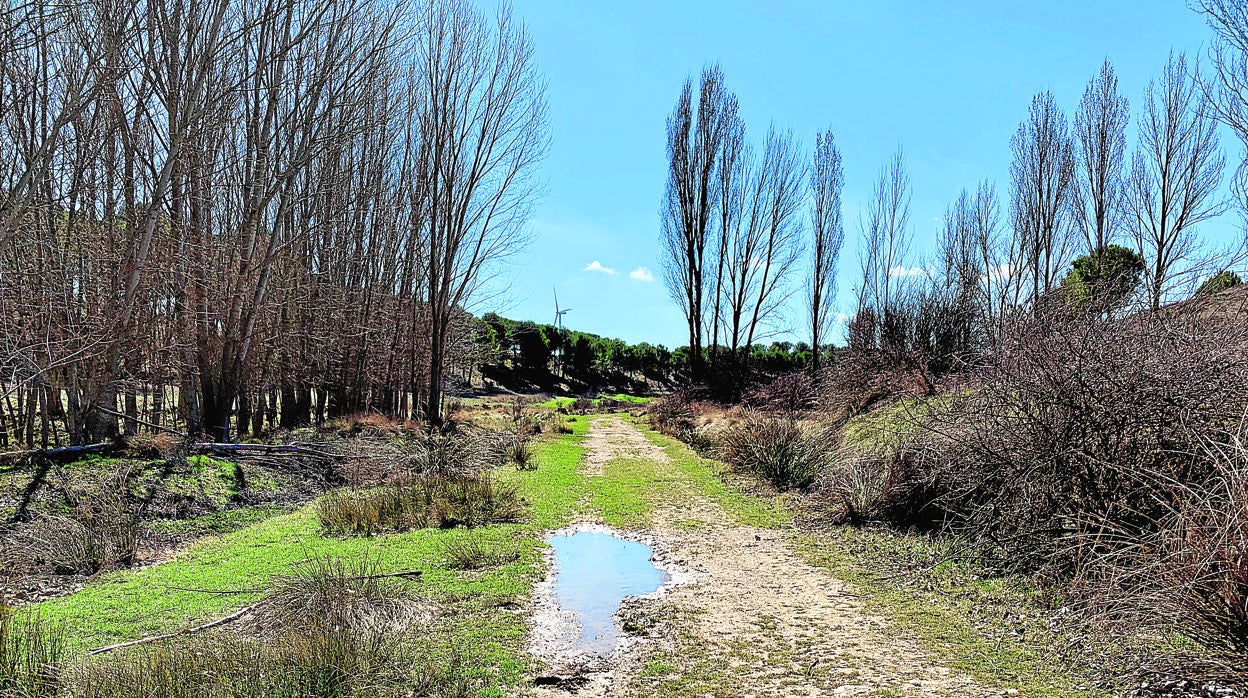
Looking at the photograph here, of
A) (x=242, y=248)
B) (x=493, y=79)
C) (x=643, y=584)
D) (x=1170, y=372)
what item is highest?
(x=493, y=79)

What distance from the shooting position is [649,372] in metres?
65.0

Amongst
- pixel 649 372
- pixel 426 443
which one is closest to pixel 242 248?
pixel 426 443

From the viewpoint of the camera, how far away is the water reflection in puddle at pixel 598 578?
5344 mm

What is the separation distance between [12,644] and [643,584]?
447cm

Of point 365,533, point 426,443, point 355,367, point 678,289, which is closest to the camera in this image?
point 365,533

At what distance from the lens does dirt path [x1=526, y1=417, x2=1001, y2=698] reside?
423 centimetres

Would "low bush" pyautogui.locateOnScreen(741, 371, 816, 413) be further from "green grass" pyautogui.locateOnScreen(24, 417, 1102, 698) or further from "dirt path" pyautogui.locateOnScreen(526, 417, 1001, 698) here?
"dirt path" pyautogui.locateOnScreen(526, 417, 1001, 698)

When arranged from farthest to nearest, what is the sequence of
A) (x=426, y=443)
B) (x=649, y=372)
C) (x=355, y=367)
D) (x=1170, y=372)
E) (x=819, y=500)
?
(x=649, y=372)
(x=355, y=367)
(x=426, y=443)
(x=819, y=500)
(x=1170, y=372)

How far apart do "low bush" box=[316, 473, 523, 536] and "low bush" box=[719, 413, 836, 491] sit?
4475 mm

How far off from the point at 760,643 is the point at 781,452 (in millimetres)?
7564

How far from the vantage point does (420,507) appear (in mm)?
9273

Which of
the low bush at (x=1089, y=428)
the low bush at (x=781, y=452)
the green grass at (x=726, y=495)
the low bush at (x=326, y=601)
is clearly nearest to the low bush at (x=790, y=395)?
the green grass at (x=726, y=495)

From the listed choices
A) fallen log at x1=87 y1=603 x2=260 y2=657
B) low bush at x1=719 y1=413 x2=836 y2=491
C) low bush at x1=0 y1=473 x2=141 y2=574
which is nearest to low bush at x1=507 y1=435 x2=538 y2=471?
low bush at x1=719 y1=413 x2=836 y2=491

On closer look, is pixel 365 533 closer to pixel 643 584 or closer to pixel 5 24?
pixel 643 584
